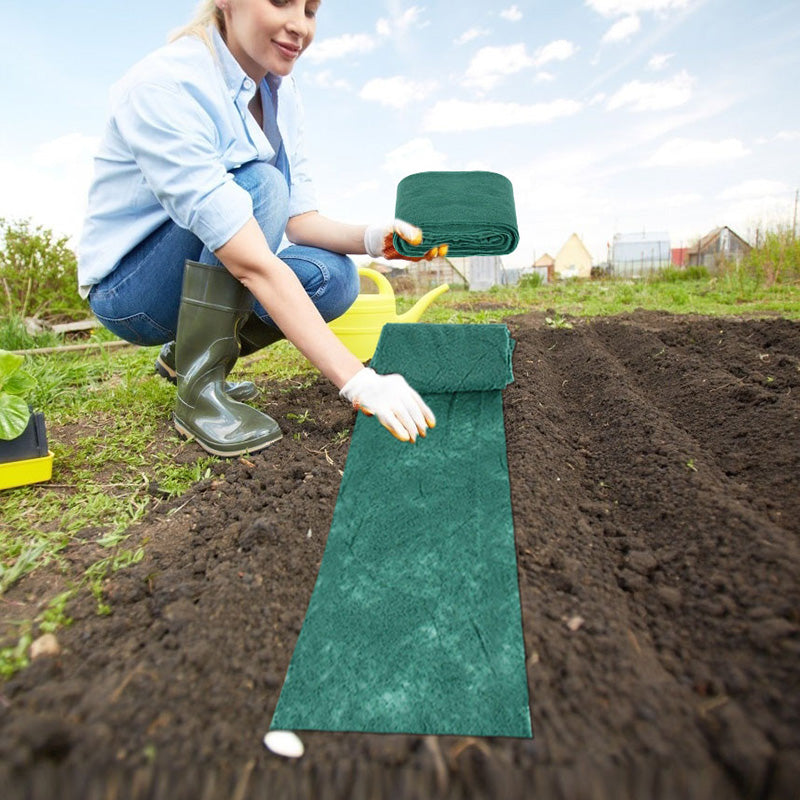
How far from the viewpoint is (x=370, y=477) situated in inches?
60.3

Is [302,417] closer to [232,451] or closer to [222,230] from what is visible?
[232,451]

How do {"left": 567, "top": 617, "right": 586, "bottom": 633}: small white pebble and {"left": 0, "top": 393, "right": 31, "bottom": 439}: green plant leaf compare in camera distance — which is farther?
{"left": 0, "top": 393, "right": 31, "bottom": 439}: green plant leaf

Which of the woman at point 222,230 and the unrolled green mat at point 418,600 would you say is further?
the woman at point 222,230

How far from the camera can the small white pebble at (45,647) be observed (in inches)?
37.7

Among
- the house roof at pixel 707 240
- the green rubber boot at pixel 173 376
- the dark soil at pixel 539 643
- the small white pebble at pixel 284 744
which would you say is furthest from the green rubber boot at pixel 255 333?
the house roof at pixel 707 240

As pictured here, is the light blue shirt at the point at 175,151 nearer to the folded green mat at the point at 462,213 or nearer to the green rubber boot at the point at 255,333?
the green rubber boot at the point at 255,333

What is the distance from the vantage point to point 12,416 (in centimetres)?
152

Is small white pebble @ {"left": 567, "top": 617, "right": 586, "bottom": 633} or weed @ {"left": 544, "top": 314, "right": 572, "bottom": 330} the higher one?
weed @ {"left": 544, "top": 314, "right": 572, "bottom": 330}

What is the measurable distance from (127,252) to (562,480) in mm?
1450

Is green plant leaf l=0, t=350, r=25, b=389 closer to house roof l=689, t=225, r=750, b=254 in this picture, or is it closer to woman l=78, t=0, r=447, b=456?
woman l=78, t=0, r=447, b=456

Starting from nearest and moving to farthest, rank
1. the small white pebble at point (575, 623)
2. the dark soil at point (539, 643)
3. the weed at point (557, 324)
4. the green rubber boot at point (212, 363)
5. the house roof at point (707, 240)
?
the dark soil at point (539, 643) → the small white pebble at point (575, 623) → the green rubber boot at point (212, 363) → the weed at point (557, 324) → the house roof at point (707, 240)

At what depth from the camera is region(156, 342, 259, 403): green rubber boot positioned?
2178 millimetres

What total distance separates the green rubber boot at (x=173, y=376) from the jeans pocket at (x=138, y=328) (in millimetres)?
126

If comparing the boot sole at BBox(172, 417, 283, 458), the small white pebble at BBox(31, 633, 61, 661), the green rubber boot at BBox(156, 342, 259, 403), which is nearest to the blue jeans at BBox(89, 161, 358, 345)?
the green rubber boot at BBox(156, 342, 259, 403)
